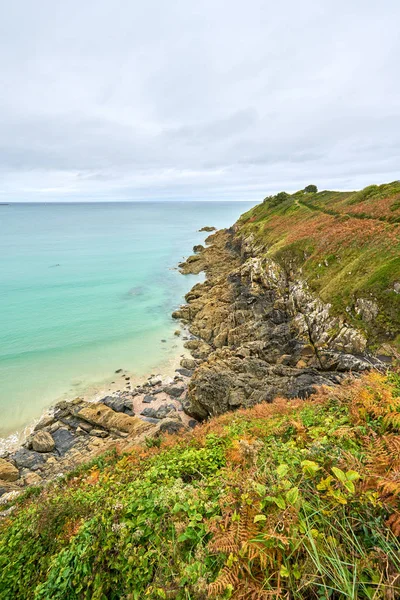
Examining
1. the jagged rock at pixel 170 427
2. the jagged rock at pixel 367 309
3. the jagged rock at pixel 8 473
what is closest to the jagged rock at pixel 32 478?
the jagged rock at pixel 8 473

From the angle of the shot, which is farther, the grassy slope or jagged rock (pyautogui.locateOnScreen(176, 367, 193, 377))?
jagged rock (pyautogui.locateOnScreen(176, 367, 193, 377))

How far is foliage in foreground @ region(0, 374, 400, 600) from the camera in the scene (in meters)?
2.68

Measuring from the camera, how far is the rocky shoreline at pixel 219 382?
13.9 meters

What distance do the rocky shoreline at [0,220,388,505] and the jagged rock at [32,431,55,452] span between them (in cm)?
5

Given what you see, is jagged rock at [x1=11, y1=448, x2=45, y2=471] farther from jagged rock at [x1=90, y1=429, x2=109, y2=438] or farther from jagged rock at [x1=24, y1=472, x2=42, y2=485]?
jagged rock at [x1=90, y1=429, x2=109, y2=438]

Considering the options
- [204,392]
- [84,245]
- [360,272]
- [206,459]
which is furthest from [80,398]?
[84,245]

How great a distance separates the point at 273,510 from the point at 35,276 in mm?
61484

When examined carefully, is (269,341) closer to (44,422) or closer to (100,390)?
(100,390)

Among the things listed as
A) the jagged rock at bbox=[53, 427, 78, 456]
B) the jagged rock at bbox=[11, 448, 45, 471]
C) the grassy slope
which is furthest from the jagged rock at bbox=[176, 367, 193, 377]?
the grassy slope

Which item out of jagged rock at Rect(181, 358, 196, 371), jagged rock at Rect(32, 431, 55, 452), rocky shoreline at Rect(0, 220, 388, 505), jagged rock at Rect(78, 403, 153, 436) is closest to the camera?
rocky shoreline at Rect(0, 220, 388, 505)

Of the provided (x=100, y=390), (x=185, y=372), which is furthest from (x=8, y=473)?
→ (x=185, y=372)

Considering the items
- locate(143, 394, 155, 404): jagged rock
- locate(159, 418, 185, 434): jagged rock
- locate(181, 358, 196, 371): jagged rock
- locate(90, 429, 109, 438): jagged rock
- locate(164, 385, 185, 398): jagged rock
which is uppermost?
locate(159, 418, 185, 434): jagged rock

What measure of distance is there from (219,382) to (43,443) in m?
10.9

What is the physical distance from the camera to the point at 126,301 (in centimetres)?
4056
